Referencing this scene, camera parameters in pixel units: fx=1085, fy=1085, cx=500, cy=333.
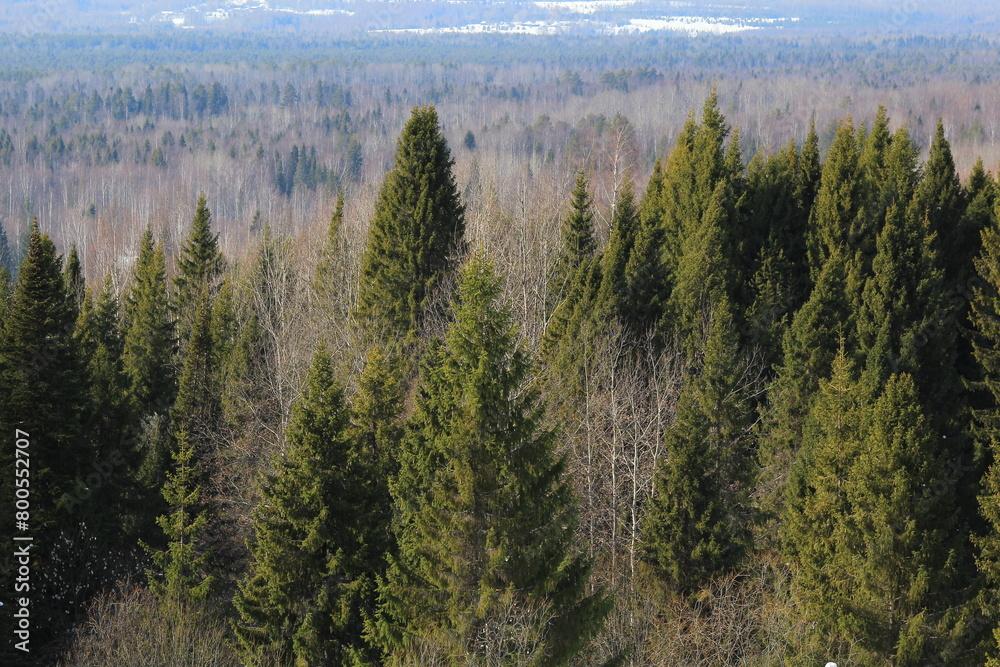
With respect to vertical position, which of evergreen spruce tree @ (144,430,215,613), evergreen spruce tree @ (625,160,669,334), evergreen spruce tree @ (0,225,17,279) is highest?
evergreen spruce tree @ (625,160,669,334)

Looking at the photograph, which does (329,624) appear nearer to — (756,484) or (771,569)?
(771,569)

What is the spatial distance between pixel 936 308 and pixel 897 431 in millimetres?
10577

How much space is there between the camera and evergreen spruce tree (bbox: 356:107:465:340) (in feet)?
106

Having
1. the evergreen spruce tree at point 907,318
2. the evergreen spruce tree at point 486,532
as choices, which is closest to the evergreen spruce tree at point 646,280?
the evergreen spruce tree at point 907,318

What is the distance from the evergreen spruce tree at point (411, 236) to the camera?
1273 inches

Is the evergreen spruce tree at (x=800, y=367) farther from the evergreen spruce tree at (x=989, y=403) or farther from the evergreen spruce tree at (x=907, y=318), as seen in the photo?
the evergreen spruce tree at (x=989, y=403)

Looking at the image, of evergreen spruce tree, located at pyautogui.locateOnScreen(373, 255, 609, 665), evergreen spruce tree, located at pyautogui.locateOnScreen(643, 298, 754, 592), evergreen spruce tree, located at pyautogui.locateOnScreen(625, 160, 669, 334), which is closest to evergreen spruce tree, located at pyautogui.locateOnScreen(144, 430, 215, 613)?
evergreen spruce tree, located at pyautogui.locateOnScreen(373, 255, 609, 665)

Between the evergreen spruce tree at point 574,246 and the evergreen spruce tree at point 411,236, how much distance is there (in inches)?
134

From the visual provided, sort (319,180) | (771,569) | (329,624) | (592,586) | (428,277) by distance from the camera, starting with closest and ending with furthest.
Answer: (329,624) → (592,586) → (771,569) → (428,277) → (319,180)

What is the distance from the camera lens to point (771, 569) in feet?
78.1

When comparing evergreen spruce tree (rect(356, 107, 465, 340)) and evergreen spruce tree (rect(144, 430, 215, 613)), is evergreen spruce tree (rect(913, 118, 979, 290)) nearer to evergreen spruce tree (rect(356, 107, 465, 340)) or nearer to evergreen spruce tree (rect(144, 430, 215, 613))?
evergreen spruce tree (rect(356, 107, 465, 340))

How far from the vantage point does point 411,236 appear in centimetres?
3269

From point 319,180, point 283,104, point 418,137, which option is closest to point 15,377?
point 418,137

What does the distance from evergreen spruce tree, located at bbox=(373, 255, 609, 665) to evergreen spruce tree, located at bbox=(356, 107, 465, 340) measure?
625 inches
